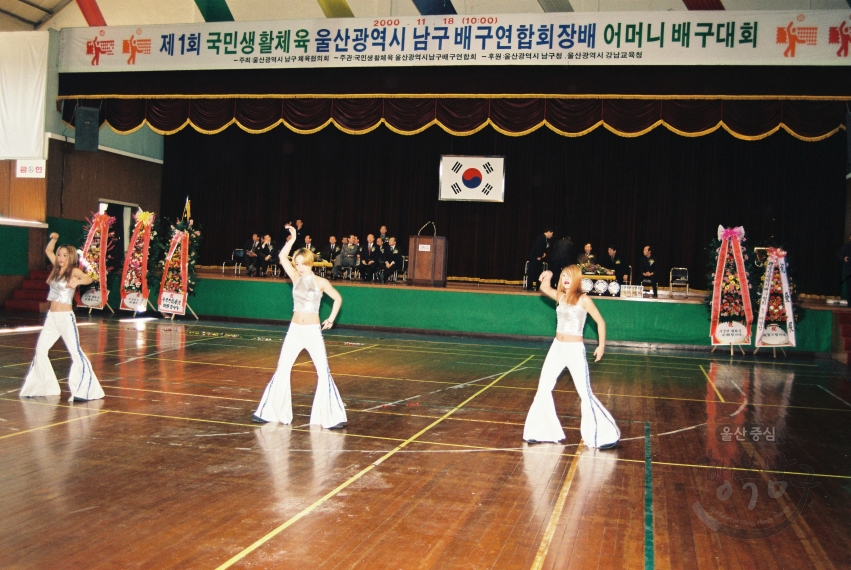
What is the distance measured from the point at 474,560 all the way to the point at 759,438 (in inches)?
182

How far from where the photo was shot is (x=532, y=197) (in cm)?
2316

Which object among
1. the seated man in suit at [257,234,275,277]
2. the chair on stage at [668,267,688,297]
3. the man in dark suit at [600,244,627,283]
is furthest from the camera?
the seated man in suit at [257,234,275,277]

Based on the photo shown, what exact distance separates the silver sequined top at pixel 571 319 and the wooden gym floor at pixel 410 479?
1091 mm

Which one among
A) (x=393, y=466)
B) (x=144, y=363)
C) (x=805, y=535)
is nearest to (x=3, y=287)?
(x=144, y=363)

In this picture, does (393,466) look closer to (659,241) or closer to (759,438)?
(759,438)

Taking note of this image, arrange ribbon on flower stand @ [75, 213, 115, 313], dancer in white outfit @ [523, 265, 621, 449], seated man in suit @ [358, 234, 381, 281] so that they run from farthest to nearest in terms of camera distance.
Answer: seated man in suit @ [358, 234, 381, 281] < ribbon on flower stand @ [75, 213, 115, 313] < dancer in white outfit @ [523, 265, 621, 449]

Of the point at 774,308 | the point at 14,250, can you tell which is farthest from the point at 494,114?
the point at 14,250

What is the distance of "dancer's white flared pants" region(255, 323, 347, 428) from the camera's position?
24.3 feet

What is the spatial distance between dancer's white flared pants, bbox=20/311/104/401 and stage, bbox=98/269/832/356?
990 centimetres

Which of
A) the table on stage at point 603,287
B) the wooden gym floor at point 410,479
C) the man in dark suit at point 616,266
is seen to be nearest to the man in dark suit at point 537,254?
the table on stage at point 603,287

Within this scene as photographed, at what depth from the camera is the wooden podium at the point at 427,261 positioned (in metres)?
18.8

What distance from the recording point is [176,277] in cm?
1847

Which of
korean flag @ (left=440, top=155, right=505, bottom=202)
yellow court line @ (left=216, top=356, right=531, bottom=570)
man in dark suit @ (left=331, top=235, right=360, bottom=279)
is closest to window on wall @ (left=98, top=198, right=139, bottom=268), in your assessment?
man in dark suit @ (left=331, top=235, right=360, bottom=279)

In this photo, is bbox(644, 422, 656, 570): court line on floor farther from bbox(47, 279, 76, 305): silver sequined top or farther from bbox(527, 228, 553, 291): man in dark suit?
bbox(527, 228, 553, 291): man in dark suit
